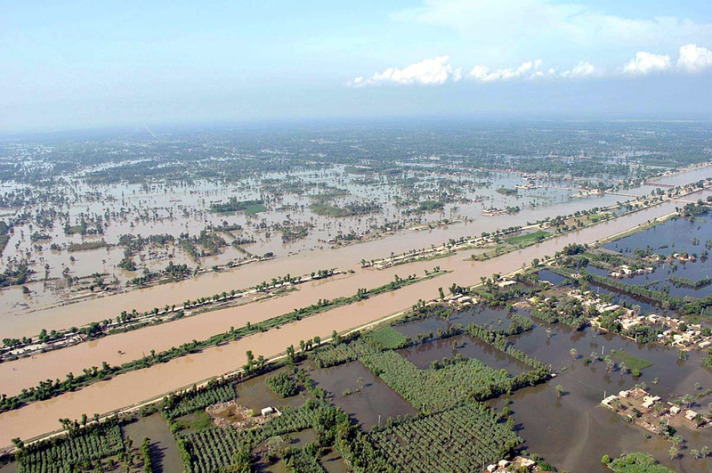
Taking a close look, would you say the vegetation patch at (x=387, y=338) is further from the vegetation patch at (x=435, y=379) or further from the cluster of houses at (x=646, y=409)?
the cluster of houses at (x=646, y=409)

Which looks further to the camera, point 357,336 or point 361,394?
point 357,336

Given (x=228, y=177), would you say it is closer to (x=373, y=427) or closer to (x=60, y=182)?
(x=60, y=182)

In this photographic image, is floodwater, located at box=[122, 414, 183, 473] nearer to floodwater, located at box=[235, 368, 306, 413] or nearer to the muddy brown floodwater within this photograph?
the muddy brown floodwater

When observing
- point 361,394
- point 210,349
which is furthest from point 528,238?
point 210,349

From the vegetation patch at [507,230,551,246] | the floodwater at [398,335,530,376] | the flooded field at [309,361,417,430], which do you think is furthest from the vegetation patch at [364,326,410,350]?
the vegetation patch at [507,230,551,246]

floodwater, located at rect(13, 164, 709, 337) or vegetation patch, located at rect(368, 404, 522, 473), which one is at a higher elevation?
floodwater, located at rect(13, 164, 709, 337)

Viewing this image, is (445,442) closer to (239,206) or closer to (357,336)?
(357,336)
